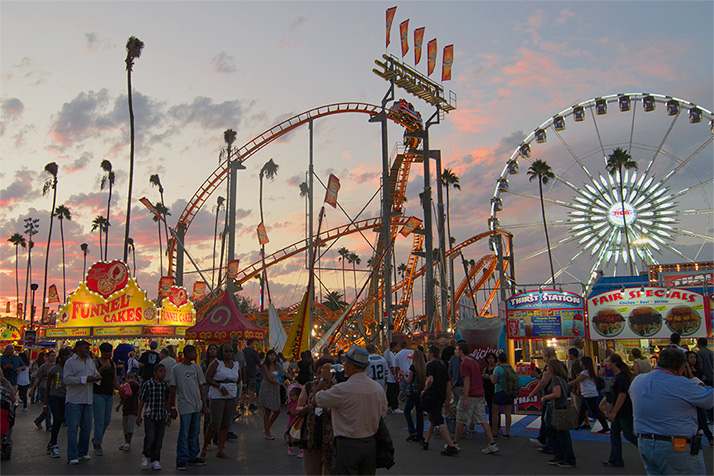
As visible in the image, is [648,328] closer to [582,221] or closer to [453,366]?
[453,366]

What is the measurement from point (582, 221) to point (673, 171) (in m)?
6.15

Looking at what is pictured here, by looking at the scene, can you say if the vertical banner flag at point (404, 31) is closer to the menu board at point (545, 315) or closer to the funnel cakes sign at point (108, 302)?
the menu board at point (545, 315)

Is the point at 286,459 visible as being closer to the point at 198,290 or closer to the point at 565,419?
the point at 565,419

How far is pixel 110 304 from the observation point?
26312mm

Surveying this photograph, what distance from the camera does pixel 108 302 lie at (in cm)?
2631

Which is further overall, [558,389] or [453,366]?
[453,366]

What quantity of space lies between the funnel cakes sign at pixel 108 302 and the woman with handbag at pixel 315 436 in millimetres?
22616

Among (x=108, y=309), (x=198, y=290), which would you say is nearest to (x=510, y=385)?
(x=108, y=309)

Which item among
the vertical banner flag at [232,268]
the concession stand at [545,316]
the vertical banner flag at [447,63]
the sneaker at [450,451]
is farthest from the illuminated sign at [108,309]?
the sneaker at [450,451]

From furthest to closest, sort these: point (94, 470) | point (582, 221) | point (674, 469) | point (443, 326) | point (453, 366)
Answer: point (582, 221) → point (443, 326) → point (453, 366) → point (94, 470) → point (674, 469)

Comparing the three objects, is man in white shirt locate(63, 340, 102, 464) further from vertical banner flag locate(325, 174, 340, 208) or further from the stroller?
vertical banner flag locate(325, 174, 340, 208)

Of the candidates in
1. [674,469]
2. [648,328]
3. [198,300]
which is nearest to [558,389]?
[674,469]

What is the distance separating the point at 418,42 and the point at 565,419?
19854 millimetres

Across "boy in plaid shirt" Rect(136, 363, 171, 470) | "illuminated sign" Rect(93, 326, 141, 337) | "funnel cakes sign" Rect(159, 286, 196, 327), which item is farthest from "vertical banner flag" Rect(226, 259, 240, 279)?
"boy in plaid shirt" Rect(136, 363, 171, 470)
